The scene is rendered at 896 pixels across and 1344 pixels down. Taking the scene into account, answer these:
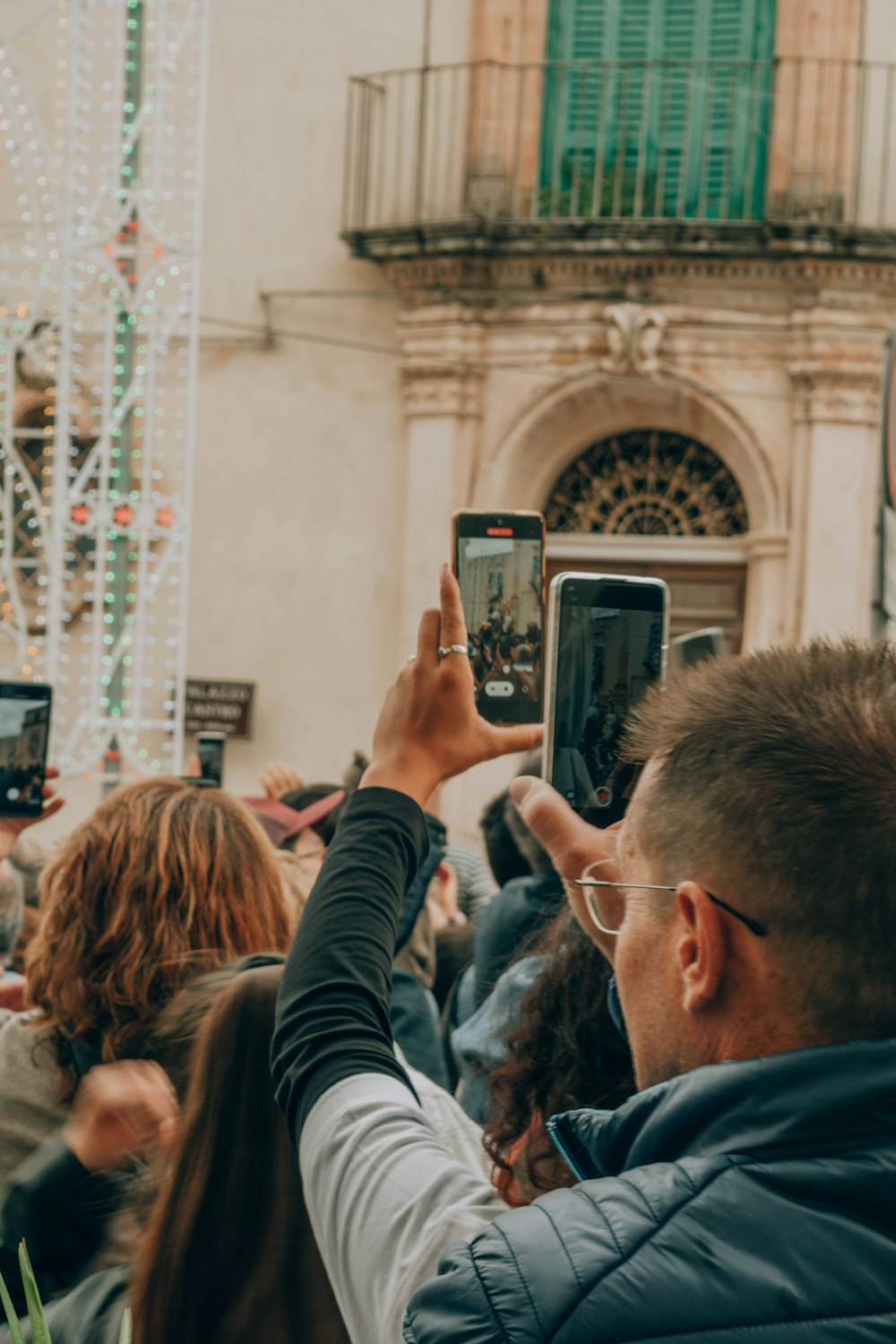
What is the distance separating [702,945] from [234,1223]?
700 millimetres

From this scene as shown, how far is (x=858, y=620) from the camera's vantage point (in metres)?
10.4

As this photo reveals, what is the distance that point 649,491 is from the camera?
11312mm


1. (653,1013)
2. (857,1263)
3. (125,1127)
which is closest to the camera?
(857,1263)

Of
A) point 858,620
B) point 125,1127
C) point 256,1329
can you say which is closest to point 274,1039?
point 256,1329

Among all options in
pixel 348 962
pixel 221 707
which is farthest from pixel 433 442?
pixel 348 962

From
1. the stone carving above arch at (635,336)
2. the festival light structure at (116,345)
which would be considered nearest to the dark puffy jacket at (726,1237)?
the festival light structure at (116,345)

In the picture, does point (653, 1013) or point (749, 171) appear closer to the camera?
point (653, 1013)

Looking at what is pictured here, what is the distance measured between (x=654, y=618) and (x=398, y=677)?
0.29m

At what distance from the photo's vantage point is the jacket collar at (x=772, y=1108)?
3.24 ft

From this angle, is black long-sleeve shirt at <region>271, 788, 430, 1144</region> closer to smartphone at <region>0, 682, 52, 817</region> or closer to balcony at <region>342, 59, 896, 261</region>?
smartphone at <region>0, 682, 52, 817</region>

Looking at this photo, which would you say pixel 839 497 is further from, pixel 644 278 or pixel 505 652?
pixel 505 652

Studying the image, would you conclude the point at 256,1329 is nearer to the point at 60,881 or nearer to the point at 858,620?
the point at 60,881

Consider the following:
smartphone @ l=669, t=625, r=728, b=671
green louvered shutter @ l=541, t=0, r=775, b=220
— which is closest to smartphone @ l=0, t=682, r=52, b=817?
smartphone @ l=669, t=625, r=728, b=671

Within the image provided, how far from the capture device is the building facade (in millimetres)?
10445
